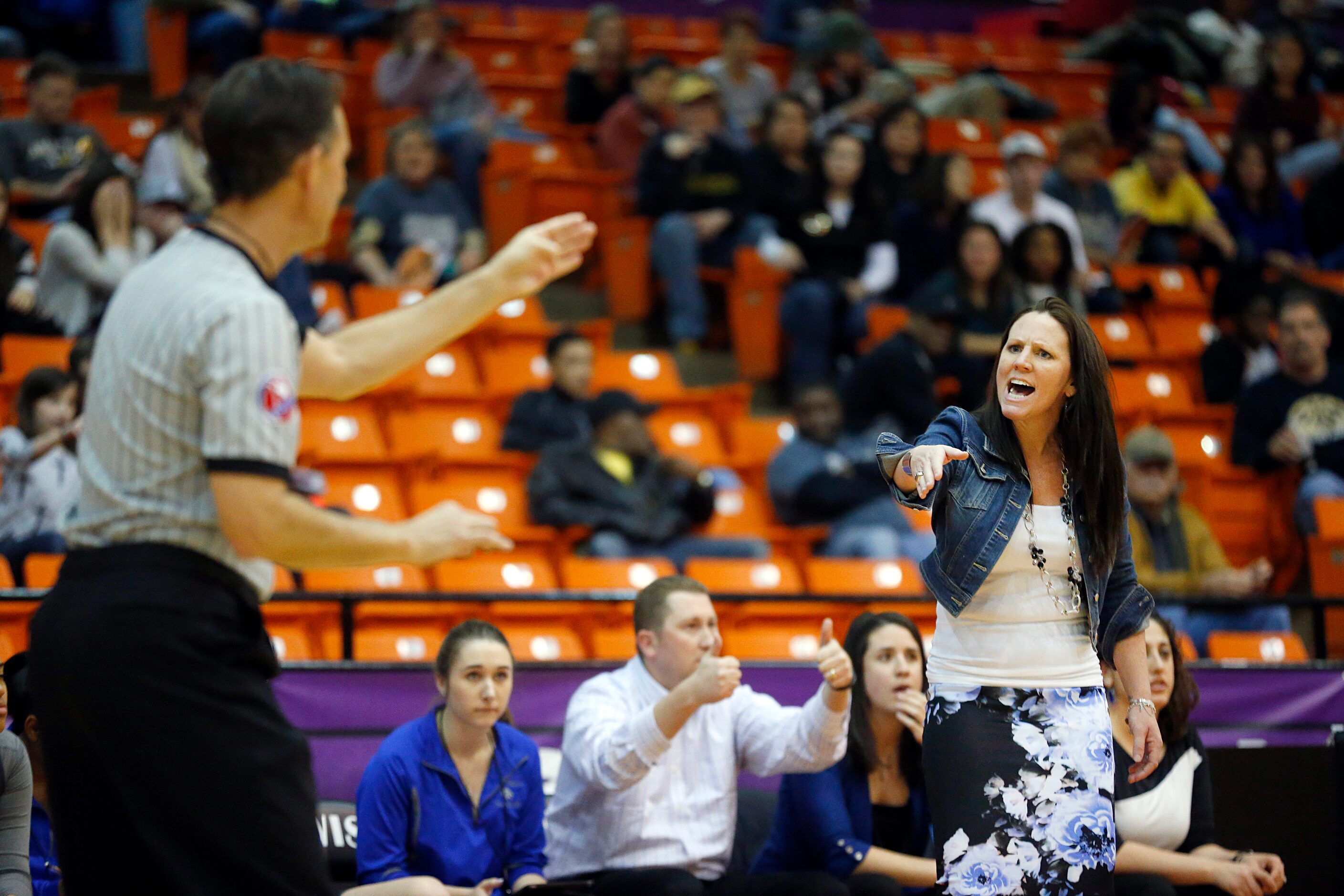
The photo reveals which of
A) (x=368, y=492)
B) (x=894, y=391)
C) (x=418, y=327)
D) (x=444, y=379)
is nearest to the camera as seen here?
(x=418, y=327)

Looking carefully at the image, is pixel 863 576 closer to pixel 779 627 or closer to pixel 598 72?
pixel 779 627

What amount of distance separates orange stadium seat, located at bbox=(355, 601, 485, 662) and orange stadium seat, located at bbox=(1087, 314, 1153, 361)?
4661 millimetres

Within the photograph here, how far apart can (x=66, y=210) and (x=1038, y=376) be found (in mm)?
6663

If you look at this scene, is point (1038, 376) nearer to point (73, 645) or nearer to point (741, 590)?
point (73, 645)

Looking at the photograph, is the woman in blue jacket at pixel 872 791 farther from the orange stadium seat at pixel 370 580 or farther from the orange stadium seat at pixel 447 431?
the orange stadium seat at pixel 447 431

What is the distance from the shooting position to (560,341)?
23.7ft

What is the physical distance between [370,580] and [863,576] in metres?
2.08

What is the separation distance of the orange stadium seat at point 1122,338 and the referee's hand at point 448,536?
287 inches

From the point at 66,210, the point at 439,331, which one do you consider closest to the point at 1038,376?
the point at 439,331

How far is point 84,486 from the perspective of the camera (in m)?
2.12

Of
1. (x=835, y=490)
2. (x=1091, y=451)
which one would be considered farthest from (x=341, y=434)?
(x=1091, y=451)

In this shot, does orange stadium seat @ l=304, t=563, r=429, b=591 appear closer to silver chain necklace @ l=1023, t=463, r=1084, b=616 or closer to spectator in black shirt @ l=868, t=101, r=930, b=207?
silver chain necklace @ l=1023, t=463, r=1084, b=616

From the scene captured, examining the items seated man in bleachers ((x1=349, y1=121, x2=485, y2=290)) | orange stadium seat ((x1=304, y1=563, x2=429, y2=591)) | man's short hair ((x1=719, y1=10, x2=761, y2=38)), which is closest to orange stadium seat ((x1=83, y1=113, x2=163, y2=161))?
seated man in bleachers ((x1=349, y1=121, x2=485, y2=290))

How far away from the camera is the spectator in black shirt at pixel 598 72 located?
9.89m
